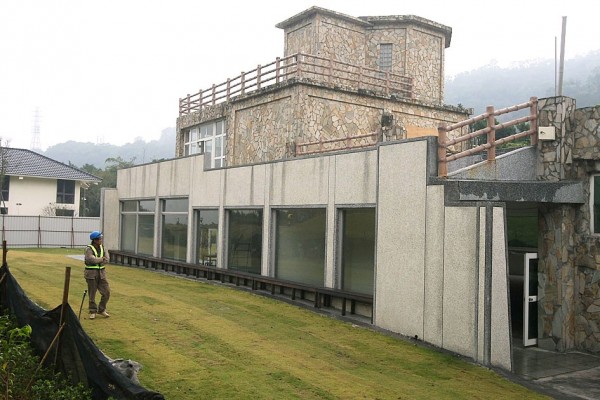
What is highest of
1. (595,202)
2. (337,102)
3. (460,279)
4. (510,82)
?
(510,82)

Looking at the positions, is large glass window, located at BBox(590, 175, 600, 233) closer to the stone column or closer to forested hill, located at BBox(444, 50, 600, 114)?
the stone column

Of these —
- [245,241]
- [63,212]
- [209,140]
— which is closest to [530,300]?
[245,241]

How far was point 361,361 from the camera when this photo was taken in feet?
31.7

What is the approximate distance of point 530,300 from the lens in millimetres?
12281

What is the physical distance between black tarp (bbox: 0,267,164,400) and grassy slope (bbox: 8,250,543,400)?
48.5 inches

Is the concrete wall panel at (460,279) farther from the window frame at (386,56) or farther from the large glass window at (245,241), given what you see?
the window frame at (386,56)

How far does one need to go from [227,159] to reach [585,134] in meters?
15.8

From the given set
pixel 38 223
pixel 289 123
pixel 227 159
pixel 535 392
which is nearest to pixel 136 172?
pixel 227 159

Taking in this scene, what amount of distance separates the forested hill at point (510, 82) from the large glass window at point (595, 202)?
107 metres

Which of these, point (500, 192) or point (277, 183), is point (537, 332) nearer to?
point (500, 192)

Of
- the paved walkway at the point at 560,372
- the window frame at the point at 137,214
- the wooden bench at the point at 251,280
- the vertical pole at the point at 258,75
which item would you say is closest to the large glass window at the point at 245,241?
the wooden bench at the point at 251,280

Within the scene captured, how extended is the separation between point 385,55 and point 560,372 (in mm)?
19665

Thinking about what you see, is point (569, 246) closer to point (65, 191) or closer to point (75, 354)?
point (75, 354)

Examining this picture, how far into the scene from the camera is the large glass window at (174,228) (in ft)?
68.9
